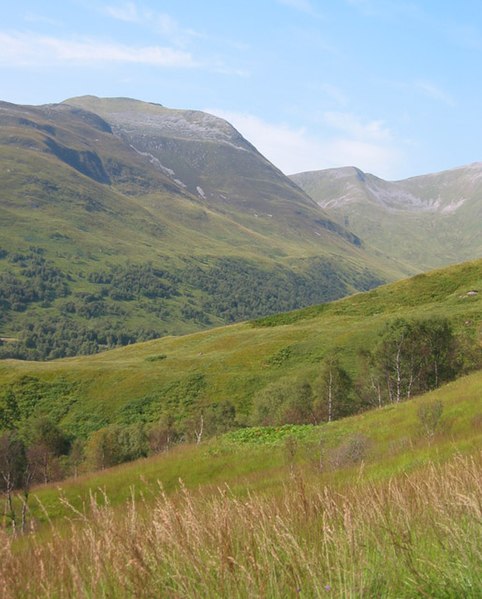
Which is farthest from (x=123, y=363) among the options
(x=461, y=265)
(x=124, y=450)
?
(x=461, y=265)

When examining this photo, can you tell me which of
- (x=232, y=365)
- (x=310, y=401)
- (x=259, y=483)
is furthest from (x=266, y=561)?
(x=232, y=365)

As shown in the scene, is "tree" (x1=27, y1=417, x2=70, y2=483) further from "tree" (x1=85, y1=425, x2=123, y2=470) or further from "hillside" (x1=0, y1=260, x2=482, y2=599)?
"tree" (x1=85, y1=425, x2=123, y2=470)

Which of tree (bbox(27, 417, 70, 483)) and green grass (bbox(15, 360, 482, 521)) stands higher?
green grass (bbox(15, 360, 482, 521))

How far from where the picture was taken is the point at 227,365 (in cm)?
8975

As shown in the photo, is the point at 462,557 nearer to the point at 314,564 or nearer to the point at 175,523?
the point at 314,564

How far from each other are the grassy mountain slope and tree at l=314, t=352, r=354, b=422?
1100 cm

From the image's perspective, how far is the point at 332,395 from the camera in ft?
207

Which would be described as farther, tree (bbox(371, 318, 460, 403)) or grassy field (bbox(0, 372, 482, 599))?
tree (bbox(371, 318, 460, 403))

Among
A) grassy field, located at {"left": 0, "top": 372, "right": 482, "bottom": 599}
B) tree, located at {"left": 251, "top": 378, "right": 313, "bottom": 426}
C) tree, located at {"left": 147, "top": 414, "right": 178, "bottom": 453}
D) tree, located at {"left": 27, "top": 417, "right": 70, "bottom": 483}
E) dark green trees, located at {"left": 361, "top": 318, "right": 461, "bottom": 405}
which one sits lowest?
tree, located at {"left": 27, "top": 417, "right": 70, "bottom": 483}

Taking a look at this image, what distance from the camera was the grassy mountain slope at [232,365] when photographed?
8088cm

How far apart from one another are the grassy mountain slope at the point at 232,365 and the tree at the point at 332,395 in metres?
11.0

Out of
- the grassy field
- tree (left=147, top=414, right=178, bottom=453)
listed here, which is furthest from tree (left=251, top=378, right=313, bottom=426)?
the grassy field

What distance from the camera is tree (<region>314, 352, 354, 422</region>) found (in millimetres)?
62688

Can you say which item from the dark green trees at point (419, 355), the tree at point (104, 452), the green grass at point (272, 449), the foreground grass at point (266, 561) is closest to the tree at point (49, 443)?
the tree at point (104, 452)
